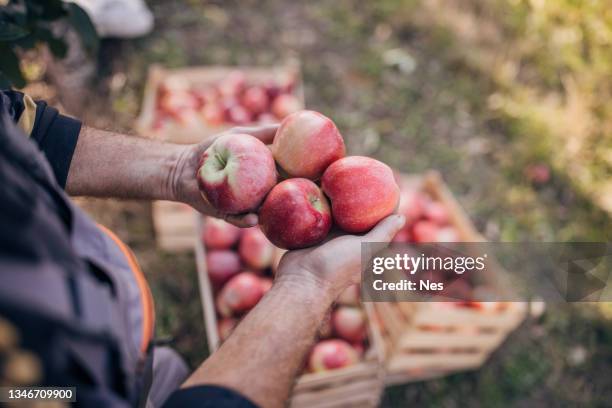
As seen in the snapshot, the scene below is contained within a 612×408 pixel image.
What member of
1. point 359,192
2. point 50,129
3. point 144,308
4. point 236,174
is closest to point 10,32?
point 50,129

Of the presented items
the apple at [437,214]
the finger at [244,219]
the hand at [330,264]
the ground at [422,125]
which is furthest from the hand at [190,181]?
the apple at [437,214]

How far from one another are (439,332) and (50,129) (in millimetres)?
1889

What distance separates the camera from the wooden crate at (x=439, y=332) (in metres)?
2.06

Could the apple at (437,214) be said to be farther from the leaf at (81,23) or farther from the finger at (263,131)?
the leaf at (81,23)

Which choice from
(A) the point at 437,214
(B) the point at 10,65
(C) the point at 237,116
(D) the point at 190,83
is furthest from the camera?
(D) the point at 190,83

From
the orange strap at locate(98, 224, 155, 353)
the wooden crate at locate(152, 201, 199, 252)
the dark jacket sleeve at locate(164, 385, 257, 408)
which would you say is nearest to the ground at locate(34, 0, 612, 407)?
the wooden crate at locate(152, 201, 199, 252)

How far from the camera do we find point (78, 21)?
66.0 inches

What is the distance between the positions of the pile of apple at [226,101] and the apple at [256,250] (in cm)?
90

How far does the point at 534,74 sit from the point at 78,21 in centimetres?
396

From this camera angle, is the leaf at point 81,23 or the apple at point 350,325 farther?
the apple at point 350,325

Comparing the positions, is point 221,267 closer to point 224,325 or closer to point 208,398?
point 224,325

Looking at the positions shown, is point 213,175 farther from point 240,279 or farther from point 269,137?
point 240,279

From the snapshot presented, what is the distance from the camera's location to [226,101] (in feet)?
9.90

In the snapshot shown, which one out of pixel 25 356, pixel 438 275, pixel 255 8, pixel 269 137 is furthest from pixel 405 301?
pixel 255 8
